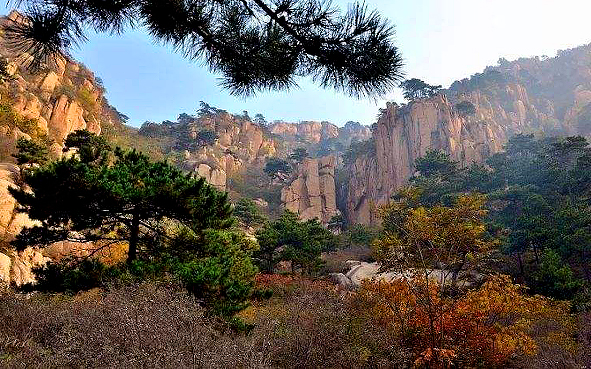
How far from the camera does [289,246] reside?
23062mm

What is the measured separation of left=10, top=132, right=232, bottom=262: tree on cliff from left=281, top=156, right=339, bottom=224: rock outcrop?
39.7 m

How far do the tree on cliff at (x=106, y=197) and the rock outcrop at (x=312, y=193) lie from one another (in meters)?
39.7

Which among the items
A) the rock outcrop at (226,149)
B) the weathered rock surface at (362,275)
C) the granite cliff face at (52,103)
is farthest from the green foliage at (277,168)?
the weathered rock surface at (362,275)

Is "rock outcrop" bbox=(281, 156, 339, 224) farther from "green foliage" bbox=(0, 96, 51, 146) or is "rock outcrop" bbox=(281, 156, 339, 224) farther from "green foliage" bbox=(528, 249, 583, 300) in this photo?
"green foliage" bbox=(528, 249, 583, 300)

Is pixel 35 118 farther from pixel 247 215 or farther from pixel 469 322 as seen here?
pixel 469 322

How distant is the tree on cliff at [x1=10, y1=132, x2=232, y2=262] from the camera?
25.6 feet

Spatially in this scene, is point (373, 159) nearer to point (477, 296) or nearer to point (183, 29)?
point (477, 296)

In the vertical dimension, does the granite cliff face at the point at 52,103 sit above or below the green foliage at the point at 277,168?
above

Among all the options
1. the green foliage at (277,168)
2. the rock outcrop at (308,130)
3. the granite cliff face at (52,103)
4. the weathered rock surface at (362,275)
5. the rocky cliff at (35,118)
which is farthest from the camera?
the rock outcrop at (308,130)

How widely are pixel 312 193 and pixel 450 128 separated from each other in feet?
65.8

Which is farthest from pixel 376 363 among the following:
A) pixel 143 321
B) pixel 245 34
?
pixel 245 34

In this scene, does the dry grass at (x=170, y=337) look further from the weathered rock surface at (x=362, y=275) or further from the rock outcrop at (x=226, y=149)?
the rock outcrop at (x=226, y=149)

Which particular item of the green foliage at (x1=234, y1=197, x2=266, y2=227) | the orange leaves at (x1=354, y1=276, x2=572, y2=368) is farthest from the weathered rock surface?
the green foliage at (x1=234, y1=197, x2=266, y2=227)

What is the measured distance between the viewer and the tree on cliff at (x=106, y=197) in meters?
7.80
